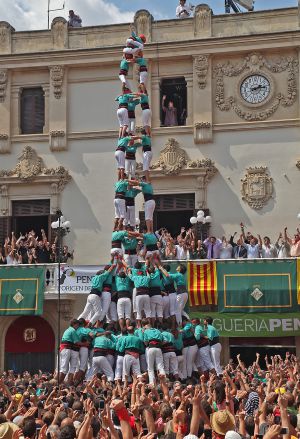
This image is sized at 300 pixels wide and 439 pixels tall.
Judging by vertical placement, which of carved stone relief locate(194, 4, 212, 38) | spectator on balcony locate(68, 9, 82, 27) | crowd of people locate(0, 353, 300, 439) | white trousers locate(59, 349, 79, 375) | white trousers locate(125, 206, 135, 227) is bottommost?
crowd of people locate(0, 353, 300, 439)

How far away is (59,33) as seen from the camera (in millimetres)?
28734

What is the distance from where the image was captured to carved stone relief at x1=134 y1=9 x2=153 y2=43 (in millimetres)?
27938

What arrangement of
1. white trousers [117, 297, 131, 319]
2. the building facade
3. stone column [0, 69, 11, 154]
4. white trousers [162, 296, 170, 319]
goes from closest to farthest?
white trousers [117, 297, 131, 319] → white trousers [162, 296, 170, 319] → the building facade → stone column [0, 69, 11, 154]

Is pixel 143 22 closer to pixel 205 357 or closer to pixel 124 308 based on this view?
pixel 124 308

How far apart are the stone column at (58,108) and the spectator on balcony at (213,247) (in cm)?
697

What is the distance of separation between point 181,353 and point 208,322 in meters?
0.99

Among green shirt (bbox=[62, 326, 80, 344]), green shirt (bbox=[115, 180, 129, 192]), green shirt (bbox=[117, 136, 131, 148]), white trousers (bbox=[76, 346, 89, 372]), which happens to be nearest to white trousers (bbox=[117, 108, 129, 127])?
green shirt (bbox=[117, 136, 131, 148])

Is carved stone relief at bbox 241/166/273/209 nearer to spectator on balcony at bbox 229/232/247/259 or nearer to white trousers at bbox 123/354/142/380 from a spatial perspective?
spectator on balcony at bbox 229/232/247/259

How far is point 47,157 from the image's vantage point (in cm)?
2839

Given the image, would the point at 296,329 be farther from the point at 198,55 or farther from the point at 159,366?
the point at 198,55

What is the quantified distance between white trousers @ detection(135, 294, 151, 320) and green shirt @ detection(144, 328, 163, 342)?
1.94ft

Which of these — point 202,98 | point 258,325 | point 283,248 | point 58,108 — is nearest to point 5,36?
point 58,108

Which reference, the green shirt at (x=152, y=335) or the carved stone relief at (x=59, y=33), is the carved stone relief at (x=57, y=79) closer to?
the carved stone relief at (x=59, y=33)

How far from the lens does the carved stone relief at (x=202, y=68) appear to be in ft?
89.8
